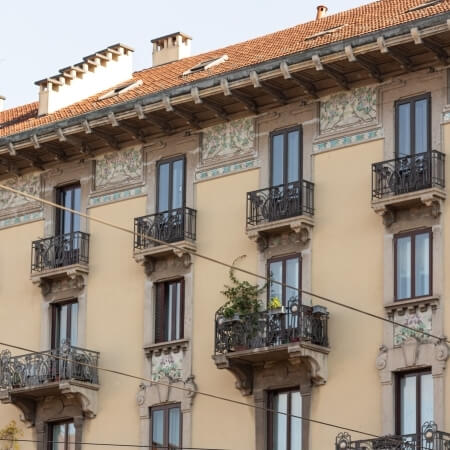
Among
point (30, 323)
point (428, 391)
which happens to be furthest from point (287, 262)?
point (30, 323)

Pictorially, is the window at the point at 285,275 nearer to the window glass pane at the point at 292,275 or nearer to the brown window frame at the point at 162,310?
the window glass pane at the point at 292,275

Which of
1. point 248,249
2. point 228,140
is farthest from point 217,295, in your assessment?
point 228,140

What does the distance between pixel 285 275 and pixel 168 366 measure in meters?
3.68

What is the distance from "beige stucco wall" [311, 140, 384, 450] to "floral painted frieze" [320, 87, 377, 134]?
58 centimetres

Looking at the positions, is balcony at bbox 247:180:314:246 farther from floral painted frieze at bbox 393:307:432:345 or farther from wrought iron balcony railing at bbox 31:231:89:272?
wrought iron balcony railing at bbox 31:231:89:272

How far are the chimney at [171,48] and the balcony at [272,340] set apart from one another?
42.1 ft

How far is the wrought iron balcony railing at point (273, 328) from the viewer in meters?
38.7

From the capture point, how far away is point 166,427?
137 ft

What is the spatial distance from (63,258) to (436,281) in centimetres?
1061

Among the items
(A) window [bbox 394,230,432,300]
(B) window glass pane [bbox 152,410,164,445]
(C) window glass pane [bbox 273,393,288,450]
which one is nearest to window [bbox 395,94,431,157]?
(A) window [bbox 394,230,432,300]

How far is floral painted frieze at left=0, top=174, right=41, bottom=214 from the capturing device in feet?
152

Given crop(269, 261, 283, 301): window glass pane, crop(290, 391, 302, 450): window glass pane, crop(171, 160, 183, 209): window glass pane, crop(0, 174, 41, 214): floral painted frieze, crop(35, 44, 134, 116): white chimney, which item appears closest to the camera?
crop(290, 391, 302, 450): window glass pane

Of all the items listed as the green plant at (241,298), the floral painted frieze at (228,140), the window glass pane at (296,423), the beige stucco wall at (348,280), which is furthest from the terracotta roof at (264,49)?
the window glass pane at (296,423)

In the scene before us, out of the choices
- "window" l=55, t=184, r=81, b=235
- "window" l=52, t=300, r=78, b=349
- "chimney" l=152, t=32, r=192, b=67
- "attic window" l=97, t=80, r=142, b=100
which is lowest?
"window" l=52, t=300, r=78, b=349
